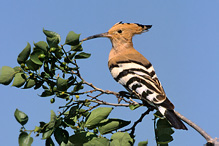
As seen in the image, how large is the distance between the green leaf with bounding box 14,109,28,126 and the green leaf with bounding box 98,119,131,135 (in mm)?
523

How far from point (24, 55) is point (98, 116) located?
668 millimetres

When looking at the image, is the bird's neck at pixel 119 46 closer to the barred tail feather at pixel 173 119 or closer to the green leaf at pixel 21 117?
the barred tail feather at pixel 173 119

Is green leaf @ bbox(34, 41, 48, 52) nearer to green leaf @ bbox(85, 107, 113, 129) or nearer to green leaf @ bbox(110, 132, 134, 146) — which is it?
green leaf @ bbox(85, 107, 113, 129)

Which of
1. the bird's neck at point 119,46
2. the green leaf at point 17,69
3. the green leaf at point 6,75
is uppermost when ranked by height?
the bird's neck at point 119,46

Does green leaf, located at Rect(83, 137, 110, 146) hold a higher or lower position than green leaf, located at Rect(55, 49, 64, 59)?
lower

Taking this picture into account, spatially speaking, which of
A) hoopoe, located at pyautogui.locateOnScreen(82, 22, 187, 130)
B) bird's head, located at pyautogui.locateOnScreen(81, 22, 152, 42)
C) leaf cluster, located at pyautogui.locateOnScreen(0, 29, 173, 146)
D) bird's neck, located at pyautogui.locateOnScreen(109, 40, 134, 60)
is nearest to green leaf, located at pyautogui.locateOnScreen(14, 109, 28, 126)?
leaf cluster, located at pyautogui.locateOnScreen(0, 29, 173, 146)

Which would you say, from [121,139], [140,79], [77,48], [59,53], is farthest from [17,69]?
[140,79]

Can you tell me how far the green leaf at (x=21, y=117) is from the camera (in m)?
2.06

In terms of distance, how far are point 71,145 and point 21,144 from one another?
0.35 m

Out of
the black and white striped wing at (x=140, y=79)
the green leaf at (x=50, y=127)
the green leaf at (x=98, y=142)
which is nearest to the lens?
the green leaf at (x=50, y=127)

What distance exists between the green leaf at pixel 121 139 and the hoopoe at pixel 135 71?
0.33 meters

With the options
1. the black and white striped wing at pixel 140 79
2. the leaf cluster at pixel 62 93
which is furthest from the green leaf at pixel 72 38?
the black and white striped wing at pixel 140 79

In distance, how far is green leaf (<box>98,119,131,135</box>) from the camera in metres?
2.16

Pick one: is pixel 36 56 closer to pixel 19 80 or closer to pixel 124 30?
pixel 19 80
